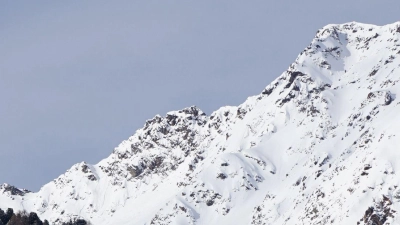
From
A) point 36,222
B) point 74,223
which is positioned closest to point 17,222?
point 36,222

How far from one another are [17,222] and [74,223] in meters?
17.0

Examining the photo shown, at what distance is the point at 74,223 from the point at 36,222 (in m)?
16.0

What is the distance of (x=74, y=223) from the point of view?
162750 mm

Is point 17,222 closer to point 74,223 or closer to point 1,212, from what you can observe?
point 1,212

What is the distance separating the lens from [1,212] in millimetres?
151375

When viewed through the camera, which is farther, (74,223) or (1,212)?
(74,223)

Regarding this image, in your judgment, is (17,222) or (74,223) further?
(74,223)

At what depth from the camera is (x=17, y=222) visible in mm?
146750

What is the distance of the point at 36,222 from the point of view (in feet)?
483

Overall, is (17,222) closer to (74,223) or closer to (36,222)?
(36,222)

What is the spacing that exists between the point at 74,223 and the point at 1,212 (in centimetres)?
1427

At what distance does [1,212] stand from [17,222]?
5.47m

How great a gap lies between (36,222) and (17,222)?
7.76 ft

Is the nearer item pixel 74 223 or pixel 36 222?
pixel 36 222
